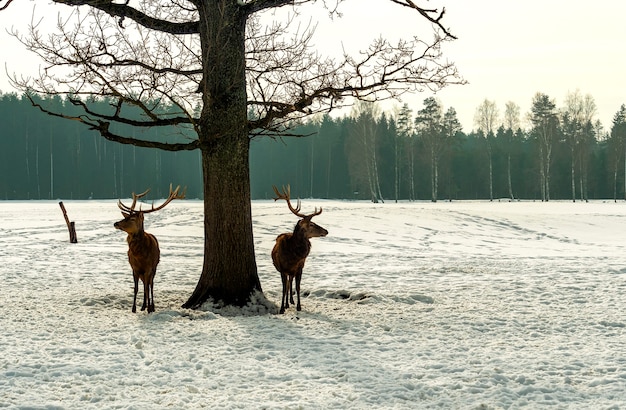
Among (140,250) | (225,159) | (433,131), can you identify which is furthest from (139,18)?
(433,131)

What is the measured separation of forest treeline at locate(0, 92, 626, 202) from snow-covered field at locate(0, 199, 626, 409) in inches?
1538

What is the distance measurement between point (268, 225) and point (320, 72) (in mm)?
14731

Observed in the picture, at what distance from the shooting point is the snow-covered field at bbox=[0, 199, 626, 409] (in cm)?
500

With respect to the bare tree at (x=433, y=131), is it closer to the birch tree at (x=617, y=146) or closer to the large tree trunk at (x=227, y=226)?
the birch tree at (x=617, y=146)

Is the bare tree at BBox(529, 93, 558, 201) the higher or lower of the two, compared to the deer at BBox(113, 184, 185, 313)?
higher

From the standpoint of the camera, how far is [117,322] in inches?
305

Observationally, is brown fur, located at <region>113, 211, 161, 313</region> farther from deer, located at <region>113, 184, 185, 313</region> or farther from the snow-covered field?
the snow-covered field

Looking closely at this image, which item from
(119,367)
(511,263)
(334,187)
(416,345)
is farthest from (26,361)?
(334,187)

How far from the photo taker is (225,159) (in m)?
8.71

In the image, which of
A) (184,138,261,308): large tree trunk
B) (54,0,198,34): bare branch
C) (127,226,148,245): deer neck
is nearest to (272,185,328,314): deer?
(184,138,261,308): large tree trunk

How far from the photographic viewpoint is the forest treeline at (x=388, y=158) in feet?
183

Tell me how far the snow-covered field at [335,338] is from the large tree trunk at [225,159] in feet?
2.00

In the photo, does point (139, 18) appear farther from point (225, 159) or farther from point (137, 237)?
point (137, 237)

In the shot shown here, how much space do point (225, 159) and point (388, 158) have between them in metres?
57.0
